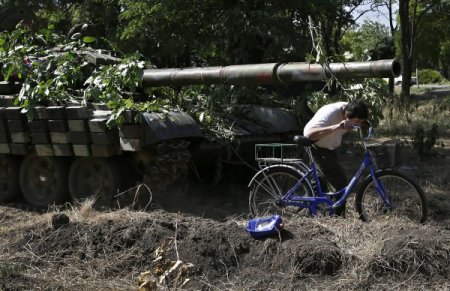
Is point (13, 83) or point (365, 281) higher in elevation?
point (13, 83)

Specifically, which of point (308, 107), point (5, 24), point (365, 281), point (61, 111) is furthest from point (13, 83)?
point (365, 281)

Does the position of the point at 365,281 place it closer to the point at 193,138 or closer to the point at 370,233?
the point at 370,233

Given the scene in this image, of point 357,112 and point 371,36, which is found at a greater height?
point 371,36

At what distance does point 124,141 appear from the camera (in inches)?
298

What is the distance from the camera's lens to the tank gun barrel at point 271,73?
6.38 meters

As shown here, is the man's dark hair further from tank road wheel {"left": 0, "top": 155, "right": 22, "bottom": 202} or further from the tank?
tank road wheel {"left": 0, "top": 155, "right": 22, "bottom": 202}

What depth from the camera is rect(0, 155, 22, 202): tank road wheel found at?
9055 mm

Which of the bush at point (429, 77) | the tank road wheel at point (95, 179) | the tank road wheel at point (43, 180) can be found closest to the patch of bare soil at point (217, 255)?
the tank road wheel at point (95, 179)

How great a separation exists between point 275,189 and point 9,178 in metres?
4.20

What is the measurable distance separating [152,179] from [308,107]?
303 centimetres

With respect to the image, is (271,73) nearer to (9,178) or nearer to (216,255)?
(216,255)

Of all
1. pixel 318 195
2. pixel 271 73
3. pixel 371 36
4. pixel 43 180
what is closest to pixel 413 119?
pixel 271 73

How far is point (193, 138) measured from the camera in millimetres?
8008

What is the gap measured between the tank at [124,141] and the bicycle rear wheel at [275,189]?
103 cm
